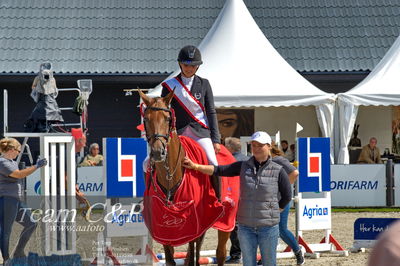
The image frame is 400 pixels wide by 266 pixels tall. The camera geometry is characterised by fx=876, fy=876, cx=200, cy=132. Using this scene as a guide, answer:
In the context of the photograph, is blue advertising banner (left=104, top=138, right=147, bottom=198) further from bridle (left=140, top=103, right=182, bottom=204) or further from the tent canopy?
the tent canopy

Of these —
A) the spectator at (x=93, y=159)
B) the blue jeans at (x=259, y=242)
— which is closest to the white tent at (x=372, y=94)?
the spectator at (x=93, y=159)

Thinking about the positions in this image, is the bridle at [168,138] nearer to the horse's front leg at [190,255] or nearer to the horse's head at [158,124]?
the horse's head at [158,124]

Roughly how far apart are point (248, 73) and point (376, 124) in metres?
6.64

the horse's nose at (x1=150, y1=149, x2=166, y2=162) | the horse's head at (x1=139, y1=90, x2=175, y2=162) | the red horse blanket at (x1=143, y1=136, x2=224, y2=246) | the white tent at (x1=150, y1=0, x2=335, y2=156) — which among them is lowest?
the red horse blanket at (x1=143, y1=136, x2=224, y2=246)

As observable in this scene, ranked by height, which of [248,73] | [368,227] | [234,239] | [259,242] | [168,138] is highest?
[248,73]

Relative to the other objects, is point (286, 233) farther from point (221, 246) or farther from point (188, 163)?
point (188, 163)

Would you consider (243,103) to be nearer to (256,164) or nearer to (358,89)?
(358,89)

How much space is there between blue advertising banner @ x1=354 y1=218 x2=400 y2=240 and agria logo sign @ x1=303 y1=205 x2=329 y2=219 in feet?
1.52

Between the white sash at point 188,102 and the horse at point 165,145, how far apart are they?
65 centimetres

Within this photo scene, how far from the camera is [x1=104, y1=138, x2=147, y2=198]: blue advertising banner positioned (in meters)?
9.01

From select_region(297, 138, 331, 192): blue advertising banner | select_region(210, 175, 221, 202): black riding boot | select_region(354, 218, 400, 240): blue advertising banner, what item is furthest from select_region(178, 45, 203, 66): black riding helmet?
select_region(354, 218, 400, 240): blue advertising banner

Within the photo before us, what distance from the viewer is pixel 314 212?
1097 cm

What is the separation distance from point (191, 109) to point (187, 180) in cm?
79

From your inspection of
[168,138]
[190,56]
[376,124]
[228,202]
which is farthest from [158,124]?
[376,124]
